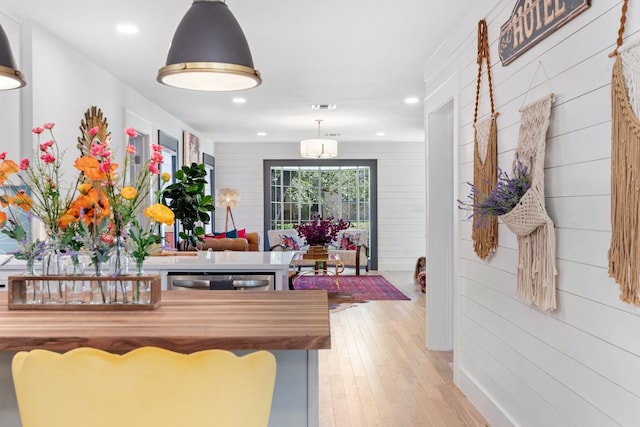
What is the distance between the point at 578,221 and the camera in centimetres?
204

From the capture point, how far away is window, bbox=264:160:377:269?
34.3 ft

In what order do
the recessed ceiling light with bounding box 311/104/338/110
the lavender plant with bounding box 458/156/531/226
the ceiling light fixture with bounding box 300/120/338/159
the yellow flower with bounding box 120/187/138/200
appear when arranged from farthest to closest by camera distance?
the ceiling light fixture with bounding box 300/120/338/159 → the recessed ceiling light with bounding box 311/104/338/110 → the lavender plant with bounding box 458/156/531/226 → the yellow flower with bounding box 120/187/138/200

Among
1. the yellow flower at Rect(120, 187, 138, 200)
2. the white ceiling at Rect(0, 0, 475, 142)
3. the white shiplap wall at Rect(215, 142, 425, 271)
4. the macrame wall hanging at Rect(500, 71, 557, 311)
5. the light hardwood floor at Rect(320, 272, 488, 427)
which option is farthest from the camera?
the white shiplap wall at Rect(215, 142, 425, 271)

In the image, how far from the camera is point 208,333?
Result: 55.9 inches

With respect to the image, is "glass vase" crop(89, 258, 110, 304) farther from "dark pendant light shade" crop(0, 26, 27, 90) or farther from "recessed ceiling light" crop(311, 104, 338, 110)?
"recessed ceiling light" crop(311, 104, 338, 110)

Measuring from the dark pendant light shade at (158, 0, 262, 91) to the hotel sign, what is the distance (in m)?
1.19

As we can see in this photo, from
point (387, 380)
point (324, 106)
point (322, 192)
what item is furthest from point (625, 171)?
point (322, 192)

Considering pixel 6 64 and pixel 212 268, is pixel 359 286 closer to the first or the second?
pixel 212 268

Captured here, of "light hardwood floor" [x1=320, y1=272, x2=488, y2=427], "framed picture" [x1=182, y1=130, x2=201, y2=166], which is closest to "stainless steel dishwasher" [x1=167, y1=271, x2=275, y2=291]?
"light hardwood floor" [x1=320, y1=272, x2=488, y2=427]

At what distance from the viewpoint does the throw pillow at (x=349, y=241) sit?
990 cm

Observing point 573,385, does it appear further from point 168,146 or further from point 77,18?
point 168,146

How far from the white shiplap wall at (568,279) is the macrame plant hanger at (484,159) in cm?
5

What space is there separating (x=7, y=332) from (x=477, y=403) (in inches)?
104

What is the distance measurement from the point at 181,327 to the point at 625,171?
1358 millimetres
